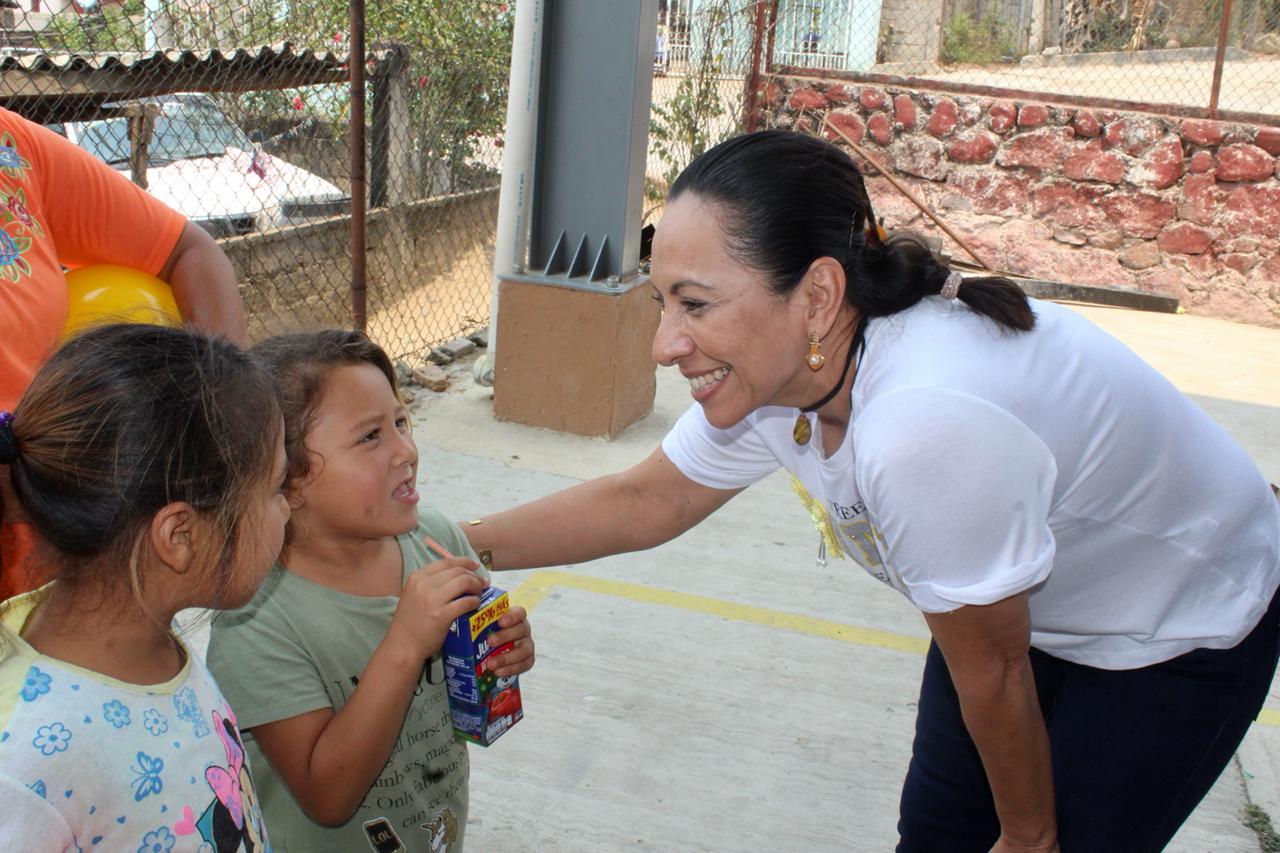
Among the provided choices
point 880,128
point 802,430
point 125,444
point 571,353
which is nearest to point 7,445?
point 125,444

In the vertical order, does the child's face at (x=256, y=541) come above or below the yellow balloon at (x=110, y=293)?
below

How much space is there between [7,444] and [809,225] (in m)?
1.04

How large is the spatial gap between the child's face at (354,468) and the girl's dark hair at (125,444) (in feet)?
0.97

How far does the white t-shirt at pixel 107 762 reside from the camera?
114cm

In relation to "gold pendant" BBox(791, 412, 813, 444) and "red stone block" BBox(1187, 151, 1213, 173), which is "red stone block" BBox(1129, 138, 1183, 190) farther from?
"gold pendant" BBox(791, 412, 813, 444)

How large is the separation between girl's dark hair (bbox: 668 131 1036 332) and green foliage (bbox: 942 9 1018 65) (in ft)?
33.5

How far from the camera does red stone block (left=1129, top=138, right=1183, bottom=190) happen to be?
8.26 metres

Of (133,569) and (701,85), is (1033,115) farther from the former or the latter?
(133,569)

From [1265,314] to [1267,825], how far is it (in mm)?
6271

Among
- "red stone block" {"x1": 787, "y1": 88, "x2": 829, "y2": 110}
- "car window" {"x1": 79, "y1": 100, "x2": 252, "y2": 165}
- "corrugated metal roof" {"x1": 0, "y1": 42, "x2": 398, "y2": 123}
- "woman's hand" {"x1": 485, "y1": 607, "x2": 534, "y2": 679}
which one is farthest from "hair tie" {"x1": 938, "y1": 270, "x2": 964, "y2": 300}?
"red stone block" {"x1": 787, "y1": 88, "x2": 829, "y2": 110}

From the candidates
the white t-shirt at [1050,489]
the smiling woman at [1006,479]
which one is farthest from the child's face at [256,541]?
the white t-shirt at [1050,489]

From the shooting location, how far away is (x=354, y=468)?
5.51ft

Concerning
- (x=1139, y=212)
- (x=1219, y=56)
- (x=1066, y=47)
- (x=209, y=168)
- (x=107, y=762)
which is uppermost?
(x=1066, y=47)

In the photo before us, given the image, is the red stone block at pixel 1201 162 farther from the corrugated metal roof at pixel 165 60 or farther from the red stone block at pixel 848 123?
the corrugated metal roof at pixel 165 60
